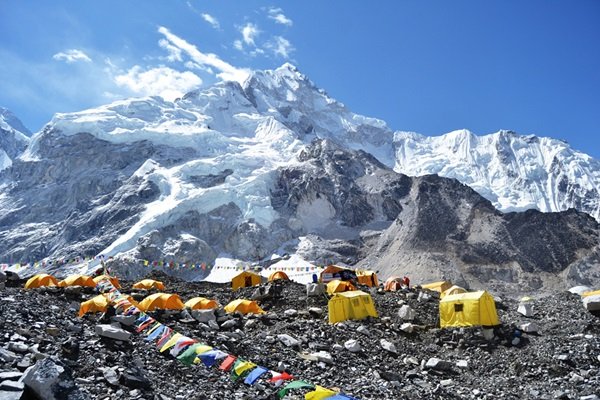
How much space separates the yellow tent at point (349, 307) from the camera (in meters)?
25.0

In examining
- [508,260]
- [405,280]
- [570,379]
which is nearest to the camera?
[570,379]

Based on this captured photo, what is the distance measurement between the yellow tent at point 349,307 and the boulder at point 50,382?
53.0 feet

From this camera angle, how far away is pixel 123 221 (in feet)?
483

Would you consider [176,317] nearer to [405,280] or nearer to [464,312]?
[464,312]

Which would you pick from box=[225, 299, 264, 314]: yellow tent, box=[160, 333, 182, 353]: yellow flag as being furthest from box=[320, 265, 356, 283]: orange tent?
box=[160, 333, 182, 353]: yellow flag

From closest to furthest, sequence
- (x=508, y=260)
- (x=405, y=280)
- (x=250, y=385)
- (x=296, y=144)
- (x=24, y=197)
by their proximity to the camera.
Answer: (x=250, y=385), (x=405, y=280), (x=508, y=260), (x=24, y=197), (x=296, y=144)

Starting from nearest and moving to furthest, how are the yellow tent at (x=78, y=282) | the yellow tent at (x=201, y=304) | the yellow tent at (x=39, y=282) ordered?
the yellow tent at (x=201, y=304) < the yellow tent at (x=39, y=282) < the yellow tent at (x=78, y=282)

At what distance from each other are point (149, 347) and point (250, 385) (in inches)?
172

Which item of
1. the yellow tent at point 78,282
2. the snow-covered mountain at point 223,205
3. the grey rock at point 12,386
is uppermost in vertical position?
the snow-covered mountain at point 223,205

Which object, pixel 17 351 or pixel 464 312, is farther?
pixel 464 312

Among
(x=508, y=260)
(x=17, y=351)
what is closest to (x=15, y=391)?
(x=17, y=351)

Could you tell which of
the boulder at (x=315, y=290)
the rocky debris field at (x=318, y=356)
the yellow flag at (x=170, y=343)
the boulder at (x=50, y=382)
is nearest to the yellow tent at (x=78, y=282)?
the rocky debris field at (x=318, y=356)

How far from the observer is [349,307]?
25125 mm

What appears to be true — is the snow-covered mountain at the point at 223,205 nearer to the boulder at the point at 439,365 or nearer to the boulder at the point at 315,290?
the boulder at the point at 315,290
